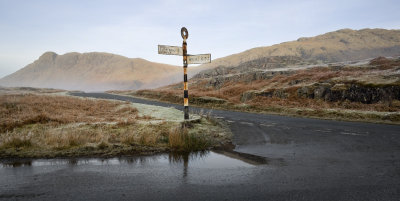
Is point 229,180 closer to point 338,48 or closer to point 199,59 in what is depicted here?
point 199,59

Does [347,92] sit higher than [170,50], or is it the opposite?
[170,50]

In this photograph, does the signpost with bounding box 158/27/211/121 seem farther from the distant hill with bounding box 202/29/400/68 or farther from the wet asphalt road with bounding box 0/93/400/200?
the distant hill with bounding box 202/29/400/68

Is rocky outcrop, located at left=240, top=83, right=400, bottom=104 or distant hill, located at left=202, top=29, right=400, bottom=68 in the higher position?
distant hill, located at left=202, top=29, right=400, bottom=68

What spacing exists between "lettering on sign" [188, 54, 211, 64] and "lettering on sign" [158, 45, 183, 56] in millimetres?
521

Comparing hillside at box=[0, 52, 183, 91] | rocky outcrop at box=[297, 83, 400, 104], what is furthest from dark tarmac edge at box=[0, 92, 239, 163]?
hillside at box=[0, 52, 183, 91]

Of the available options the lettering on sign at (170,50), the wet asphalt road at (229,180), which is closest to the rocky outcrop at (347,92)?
the wet asphalt road at (229,180)

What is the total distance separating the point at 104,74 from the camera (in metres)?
163

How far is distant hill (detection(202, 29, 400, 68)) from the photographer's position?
297 feet

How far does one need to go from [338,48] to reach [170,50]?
111m

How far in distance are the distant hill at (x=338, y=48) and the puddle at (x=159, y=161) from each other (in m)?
81.4

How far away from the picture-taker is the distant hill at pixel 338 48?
9063 cm

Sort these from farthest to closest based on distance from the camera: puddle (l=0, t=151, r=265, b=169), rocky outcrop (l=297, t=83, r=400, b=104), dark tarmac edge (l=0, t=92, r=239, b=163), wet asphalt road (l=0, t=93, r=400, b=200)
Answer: rocky outcrop (l=297, t=83, r=400, b=104) < dark tarmac edge (l=0, t=92, r=239, b=163) < puddle (l=0, t=151, r=265, b=169) < wet asphalt road (l=0, t=93, r=400, b=200)

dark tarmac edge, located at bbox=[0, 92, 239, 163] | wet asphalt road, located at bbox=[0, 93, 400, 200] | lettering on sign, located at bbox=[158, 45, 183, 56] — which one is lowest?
wet asphalt road, located at bbox=[0, 93, 400, 200]

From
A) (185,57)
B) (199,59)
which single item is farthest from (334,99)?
(185,57)
